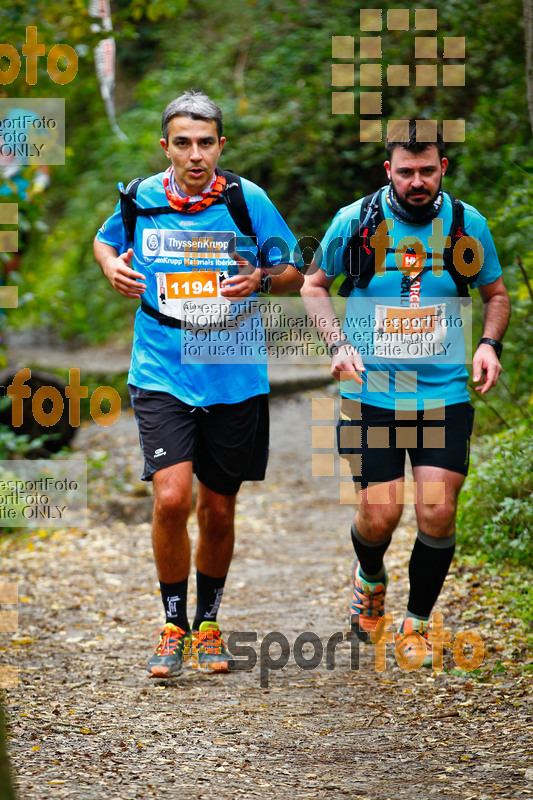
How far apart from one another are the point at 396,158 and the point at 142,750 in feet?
8.05

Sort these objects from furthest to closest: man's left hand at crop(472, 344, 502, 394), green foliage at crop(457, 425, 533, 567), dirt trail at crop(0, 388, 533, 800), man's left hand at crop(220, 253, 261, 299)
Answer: green foliage at crop(457, 425, 533, 567), man's left hand at crop(220, 253, 261, 299), man's left hand at crop(472, 344, 502, 394), dirt trail at crop(0, 388, 533, 800)

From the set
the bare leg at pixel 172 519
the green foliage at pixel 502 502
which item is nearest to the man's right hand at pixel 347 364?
the bare leg at pixel 172 519

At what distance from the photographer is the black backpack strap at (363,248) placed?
387 cm

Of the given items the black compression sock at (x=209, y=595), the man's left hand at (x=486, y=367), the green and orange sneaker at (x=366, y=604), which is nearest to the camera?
the man's left hand at (x=486, y=367)

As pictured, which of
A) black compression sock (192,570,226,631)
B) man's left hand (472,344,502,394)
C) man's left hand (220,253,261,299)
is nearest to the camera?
man's left hand (472,344,502,394)

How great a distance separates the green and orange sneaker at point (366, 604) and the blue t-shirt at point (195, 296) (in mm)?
1054

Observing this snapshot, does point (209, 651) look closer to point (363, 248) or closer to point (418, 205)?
point (363, 248)

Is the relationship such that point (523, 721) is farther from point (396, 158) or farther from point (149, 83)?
point (149, 83)

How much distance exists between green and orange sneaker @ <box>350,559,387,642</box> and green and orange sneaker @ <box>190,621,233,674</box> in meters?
0.63

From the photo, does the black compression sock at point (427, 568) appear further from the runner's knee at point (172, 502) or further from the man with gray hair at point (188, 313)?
the runner's knee at point (172, 502)

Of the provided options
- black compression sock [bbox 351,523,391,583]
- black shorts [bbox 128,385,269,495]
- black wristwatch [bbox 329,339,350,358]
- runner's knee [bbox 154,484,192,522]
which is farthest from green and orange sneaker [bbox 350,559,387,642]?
black wristwatch [bbox 329,339,350,358]

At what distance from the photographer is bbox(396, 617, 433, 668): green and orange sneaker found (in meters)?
3.92

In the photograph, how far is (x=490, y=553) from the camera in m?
5.09

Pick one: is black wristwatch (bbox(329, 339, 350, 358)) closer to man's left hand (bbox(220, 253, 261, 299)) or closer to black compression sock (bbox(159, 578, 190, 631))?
man's left hand (bbox(220, 253, 261, 299))
